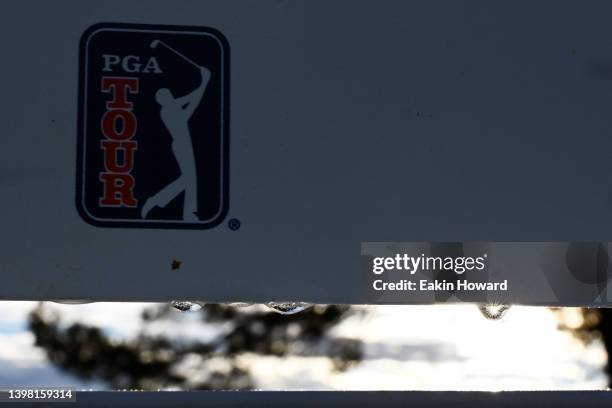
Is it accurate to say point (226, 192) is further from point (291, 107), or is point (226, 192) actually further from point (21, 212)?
point (21, 212)

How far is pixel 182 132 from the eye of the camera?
62.7 inches

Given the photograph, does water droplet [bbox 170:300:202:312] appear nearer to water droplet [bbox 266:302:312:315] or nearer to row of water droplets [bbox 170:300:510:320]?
row of water droplets [bbox 170:300:510:320]

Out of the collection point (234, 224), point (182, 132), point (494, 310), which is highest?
point (182, 132)

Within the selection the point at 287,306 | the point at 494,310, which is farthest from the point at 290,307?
the point at 494,310

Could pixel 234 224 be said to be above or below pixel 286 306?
above

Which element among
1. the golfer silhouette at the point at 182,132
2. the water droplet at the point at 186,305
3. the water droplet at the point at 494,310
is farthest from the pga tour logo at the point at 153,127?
the water droplet at the point at 494,310

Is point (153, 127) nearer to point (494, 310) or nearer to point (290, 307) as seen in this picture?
point (290, 307)

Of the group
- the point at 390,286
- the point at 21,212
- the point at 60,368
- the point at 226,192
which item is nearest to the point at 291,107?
the point at 226,192

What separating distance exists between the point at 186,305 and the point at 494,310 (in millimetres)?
510

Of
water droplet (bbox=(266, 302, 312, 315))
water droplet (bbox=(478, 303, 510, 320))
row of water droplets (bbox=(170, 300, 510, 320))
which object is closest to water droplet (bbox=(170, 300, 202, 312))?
row of water droplets (bbox=(170, 300, 510, 320))

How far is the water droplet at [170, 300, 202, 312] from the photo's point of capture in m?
1.52

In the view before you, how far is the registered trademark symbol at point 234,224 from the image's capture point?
5.05ft

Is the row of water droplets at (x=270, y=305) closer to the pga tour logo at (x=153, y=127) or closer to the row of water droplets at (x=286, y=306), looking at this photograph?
the row of water droplets at (x=286, y=306)

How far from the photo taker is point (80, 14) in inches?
63.0
